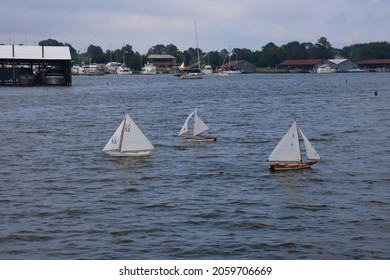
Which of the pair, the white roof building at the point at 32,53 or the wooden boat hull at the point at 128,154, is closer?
the wooden boat hull at the point at 128,154

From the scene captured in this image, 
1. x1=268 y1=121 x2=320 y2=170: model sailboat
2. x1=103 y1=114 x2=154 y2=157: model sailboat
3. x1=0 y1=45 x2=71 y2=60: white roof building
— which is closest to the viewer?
x1=268 y1=121 x2=320 y2=170: model sailboat

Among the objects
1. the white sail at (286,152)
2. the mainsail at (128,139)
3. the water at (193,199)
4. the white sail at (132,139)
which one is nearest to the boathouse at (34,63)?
the water at (193,199)

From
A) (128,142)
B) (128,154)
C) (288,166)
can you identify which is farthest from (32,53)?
(288,166)

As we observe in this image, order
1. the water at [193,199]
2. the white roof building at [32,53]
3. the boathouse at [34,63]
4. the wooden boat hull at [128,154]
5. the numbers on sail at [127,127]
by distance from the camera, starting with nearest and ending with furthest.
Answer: the water at [193,199], the numbers on sail at [127,127], the wooden boat hull at [128,154], the white roof building at [32,53], the boathouse at [34,63]

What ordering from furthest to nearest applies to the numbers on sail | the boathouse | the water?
the boathouse
the numbers on sail
the water

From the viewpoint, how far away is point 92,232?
27.1 metres

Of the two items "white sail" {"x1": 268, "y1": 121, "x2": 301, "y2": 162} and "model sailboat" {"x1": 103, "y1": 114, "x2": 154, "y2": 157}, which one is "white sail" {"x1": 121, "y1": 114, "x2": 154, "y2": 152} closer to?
"model sailboat" {"x1": 103, "y1": 114, "x2": 154, "y2": 157}

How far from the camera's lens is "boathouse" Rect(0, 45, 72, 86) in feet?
498

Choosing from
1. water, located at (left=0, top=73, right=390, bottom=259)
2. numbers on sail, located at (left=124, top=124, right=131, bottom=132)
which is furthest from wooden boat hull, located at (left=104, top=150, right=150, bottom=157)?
numbers on sail, located at (left=124, top=124, right=131, bottom=132)

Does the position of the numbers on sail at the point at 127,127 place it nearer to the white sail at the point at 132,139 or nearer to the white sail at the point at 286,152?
the white sail at the point at 132,139

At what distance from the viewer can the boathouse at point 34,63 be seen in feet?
498

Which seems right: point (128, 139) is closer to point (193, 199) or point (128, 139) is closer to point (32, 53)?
point (193, 199)

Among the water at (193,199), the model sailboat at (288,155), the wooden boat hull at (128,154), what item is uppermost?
the model sailboat at (288,155)

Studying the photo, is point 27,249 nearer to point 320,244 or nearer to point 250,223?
point 250,223
